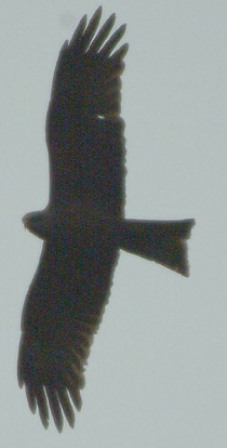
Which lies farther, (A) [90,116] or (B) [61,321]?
(B) [61,321]

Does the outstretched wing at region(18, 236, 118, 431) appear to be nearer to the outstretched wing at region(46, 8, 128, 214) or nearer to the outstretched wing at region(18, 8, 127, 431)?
the outstretched wing at region(18, 8, 127, 431)

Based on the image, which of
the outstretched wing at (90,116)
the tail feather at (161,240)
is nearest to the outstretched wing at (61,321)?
the tail feather at (161,240)

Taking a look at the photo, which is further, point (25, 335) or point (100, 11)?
point (25, 335)

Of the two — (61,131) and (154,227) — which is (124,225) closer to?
(154,227)

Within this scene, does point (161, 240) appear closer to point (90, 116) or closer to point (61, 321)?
point (90, 116)

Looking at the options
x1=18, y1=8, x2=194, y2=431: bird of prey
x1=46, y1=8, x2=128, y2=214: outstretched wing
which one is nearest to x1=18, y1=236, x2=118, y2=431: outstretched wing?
x1=18, y1=8, x2=194, y2=431: bird of prey

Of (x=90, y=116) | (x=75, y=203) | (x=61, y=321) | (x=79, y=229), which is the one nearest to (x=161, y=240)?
(x=79, y=229)

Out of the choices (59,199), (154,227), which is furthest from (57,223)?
(154,227)
